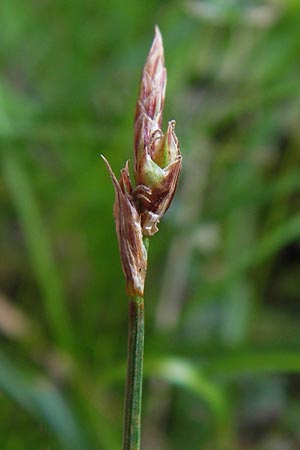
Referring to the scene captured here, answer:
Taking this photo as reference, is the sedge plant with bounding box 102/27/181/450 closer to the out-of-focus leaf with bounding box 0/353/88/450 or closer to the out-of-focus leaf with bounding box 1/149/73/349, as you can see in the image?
the out-of-focus leaf with bounding box 0/353/88/450

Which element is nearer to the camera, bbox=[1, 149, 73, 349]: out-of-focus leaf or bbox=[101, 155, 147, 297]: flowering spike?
bbox=[101, 155, 147, 297]: flowering spike

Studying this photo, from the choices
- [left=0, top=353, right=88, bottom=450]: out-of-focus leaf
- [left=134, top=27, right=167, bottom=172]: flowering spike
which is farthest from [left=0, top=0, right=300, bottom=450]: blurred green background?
[left=134, top=27, right=167, bottom=172]: flowering spike

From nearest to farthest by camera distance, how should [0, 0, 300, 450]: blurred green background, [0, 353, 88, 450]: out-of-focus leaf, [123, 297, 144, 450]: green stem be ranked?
[123, 297, 144, 450]: green stem, [0, 353, 88, 450]: out-of-focus leaf, [0, 0, 300, 450]: blurred green background

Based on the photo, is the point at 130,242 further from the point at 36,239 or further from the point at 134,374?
the point at 36,239

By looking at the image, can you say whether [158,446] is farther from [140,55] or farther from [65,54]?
[65,54]

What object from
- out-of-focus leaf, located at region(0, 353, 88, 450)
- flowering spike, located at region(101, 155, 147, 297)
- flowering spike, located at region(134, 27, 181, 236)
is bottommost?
out-of-focus leaf, located at region(0, 353, 88, 450)

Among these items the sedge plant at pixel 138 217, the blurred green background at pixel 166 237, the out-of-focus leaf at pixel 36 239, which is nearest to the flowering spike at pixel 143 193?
the sedge plant at pixel 138 217

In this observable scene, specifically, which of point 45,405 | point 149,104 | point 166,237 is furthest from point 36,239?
point 149,104
